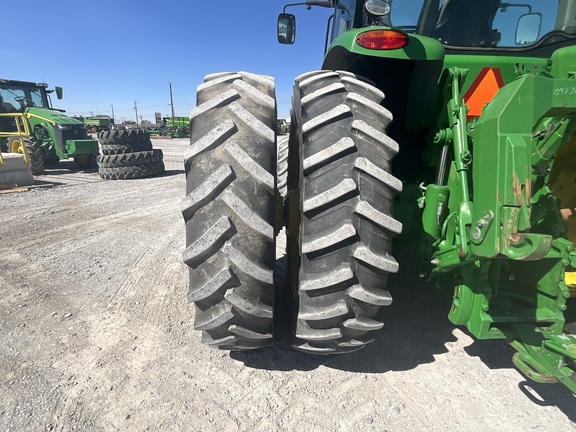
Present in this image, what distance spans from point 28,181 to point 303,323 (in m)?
9.49

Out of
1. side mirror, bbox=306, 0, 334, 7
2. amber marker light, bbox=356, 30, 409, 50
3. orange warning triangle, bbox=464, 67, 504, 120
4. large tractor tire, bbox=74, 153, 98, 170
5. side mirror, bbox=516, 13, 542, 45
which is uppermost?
side mirror, bbox=306, 0, 334, 7

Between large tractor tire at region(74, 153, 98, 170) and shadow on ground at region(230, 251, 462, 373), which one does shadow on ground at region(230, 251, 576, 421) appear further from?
large tractor tire at region(74, 153, 98, 170)

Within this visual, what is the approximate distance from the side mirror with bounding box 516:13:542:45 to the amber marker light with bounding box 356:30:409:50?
1.27 m

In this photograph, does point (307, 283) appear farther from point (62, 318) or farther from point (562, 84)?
point (62, 318)

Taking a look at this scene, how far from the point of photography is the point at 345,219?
5.38ft

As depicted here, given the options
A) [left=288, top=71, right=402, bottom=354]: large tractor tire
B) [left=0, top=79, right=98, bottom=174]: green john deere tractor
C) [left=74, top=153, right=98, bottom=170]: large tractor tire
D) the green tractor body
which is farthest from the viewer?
[left=74, top=153, right=98, bottom=170]: large tractor tire

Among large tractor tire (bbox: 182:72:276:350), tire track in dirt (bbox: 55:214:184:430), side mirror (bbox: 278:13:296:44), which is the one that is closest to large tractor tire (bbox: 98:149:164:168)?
tire track in dirt (bbox: 55:214:184:430)

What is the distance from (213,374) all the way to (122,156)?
895 cm

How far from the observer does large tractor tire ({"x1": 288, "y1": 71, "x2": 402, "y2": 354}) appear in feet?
5.35

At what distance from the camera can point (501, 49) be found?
2428 millimetres

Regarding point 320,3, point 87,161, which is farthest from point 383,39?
point 87,161

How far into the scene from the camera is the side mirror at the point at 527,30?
2.47m

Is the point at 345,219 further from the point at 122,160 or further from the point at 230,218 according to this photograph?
the point at 122,160

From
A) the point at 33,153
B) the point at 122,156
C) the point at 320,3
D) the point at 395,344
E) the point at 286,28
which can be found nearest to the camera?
the point at 395,344
